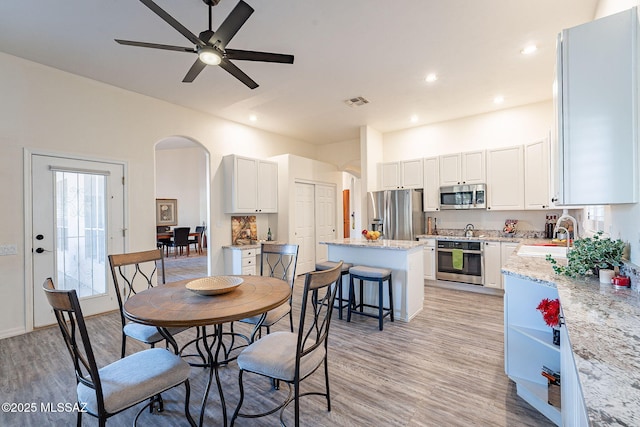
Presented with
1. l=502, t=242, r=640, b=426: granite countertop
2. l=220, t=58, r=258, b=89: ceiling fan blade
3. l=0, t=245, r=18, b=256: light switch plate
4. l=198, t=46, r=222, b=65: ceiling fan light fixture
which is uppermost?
l=220, t=58, r=258, b=89: ceiling fan blade

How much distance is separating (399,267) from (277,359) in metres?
2.24

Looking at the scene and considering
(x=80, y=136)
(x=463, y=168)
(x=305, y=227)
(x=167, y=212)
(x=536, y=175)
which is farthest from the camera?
(x=167, y=212)

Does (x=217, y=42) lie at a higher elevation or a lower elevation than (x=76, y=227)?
higher

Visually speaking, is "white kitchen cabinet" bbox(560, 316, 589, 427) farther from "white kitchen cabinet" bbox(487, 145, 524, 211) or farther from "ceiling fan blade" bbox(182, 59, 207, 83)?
"white kitchen cabinet" bbox(487, 145, 524, 211)

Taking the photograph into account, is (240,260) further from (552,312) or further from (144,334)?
(552,312)

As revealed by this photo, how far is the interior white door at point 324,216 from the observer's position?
21.7ft

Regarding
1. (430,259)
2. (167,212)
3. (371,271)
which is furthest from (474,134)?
(167,212)

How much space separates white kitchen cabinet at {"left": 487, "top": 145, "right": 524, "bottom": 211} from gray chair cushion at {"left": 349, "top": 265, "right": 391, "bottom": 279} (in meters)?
2.62

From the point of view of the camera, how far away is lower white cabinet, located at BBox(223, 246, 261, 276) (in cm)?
498

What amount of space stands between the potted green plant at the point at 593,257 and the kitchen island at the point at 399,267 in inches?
65.6

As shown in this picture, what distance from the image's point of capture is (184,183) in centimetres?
1109

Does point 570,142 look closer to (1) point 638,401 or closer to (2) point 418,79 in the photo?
(1) point 638,401

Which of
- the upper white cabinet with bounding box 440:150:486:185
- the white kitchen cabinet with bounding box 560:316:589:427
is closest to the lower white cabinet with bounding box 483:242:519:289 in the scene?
the upper white cabinet with bounding box 440:150:486:185

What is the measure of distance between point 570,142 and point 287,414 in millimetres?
2522
